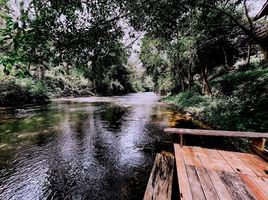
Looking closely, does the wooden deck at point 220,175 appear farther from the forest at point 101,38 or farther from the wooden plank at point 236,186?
the forest at point 101,38

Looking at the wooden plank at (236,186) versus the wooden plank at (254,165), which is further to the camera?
the wooden plank at (254,165)

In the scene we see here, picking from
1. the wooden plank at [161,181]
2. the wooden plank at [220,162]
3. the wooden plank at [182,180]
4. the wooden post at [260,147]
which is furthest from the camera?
the wooden post at [260,147]

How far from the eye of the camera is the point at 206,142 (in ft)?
26.7

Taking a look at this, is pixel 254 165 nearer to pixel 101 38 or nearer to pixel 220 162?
pixel 220 162

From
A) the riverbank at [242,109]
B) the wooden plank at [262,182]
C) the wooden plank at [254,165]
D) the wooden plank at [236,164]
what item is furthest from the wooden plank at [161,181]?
the riverbank at [242,109]

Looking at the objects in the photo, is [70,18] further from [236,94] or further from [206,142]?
[236,94]

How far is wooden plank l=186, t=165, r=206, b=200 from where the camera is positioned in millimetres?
2700

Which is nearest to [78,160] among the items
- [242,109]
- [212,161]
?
[212,161]

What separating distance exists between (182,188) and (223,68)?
21.9 metres

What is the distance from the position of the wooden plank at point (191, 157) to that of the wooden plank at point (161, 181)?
33cm

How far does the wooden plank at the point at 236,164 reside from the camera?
353cm

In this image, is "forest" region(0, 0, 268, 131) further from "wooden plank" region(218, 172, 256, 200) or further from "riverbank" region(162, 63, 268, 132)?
"wooden plank" region(218, 172, 256, 200)

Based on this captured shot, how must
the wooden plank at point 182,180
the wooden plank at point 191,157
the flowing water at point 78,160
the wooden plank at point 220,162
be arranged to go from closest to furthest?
the wooden plank at point 182,180 → the wooden plank at point 220,162 → the wooden plank at point 191,157 → the flowing water at point 78,160

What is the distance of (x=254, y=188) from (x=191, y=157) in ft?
4.22
